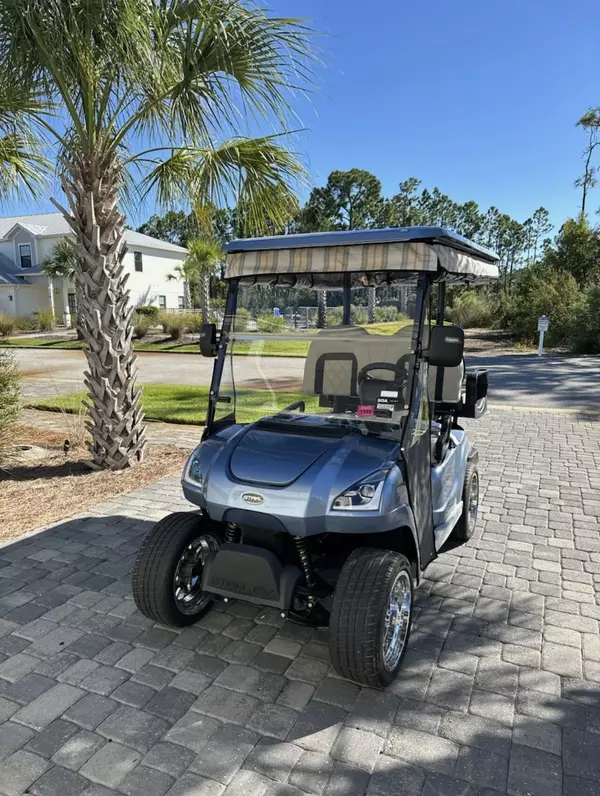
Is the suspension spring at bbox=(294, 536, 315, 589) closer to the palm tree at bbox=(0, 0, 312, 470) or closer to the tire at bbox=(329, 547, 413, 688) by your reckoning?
the tire at bbox=(329, 547, 413, 688)

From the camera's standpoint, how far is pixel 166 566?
2.71 metres

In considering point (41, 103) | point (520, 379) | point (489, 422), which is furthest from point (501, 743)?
point (520, 379)

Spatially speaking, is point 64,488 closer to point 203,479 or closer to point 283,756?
point 203,479

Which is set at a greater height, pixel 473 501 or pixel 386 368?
pixel 386 368

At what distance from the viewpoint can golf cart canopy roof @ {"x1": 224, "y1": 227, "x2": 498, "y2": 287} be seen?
8.66ft

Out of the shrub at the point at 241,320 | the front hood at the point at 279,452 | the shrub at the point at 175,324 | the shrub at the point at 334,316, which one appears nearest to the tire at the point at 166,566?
the front hood at the point at 279,452

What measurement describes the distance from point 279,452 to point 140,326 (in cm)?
2395

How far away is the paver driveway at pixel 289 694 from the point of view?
205cm

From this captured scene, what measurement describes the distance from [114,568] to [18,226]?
3671cm

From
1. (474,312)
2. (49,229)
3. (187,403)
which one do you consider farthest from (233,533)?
(49,229)

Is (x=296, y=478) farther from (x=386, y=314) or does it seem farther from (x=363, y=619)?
(x=386, y=314)

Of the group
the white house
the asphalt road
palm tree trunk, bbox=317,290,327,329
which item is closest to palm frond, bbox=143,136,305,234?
palm tree trunk, bbox=317,290,327,329

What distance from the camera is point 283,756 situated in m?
2.13

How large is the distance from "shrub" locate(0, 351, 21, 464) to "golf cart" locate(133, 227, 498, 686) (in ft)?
12.4
